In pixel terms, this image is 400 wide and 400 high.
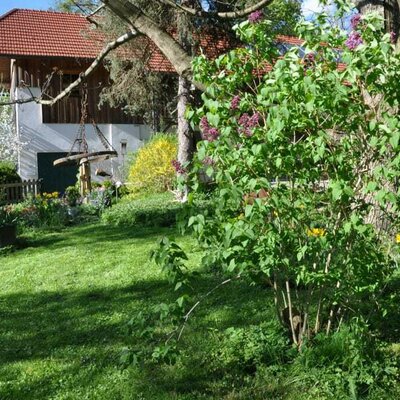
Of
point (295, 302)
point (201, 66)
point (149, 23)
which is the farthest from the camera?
point (149, 23)

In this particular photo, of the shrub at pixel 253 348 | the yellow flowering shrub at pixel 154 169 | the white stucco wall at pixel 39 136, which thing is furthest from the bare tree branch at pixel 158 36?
the white stucco wall at pixel 39 136

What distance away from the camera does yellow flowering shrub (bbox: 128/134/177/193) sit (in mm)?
18172

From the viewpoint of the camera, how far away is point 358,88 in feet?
10.2

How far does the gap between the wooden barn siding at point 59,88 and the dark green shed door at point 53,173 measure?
156cm

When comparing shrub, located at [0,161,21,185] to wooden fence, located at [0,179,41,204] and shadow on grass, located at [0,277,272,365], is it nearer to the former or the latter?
wooden fence, located at [0,179,41,204]

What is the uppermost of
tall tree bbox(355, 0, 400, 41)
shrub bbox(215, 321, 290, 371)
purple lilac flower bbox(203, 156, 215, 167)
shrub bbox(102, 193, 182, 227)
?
tall tree bbox(355, 0, 400, 41)

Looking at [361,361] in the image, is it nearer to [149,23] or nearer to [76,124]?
[149,23]

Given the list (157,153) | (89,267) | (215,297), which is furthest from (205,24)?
(215,297)

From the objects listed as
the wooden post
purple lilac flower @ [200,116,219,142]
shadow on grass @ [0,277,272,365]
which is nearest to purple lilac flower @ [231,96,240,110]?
purple lilac flower @ [200,116,219,142]

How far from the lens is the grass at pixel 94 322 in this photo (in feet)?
12.8

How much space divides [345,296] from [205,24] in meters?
14.1

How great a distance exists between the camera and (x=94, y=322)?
210 inches

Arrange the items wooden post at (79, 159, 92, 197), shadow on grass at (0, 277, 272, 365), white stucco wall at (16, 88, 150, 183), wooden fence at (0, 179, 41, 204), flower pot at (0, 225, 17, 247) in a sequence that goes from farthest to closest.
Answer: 1. white stucco wall at (16, 88, 150, 183)
2. wooden fence at (0, 179, 41, 204)
3. wooden post at (79, 159, 92, 197)
4. flower pot at (0, 225, 17, 247)
5. shadow on grass at (0, 277, 272, 365)

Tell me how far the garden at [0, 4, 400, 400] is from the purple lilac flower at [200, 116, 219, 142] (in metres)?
0.02
